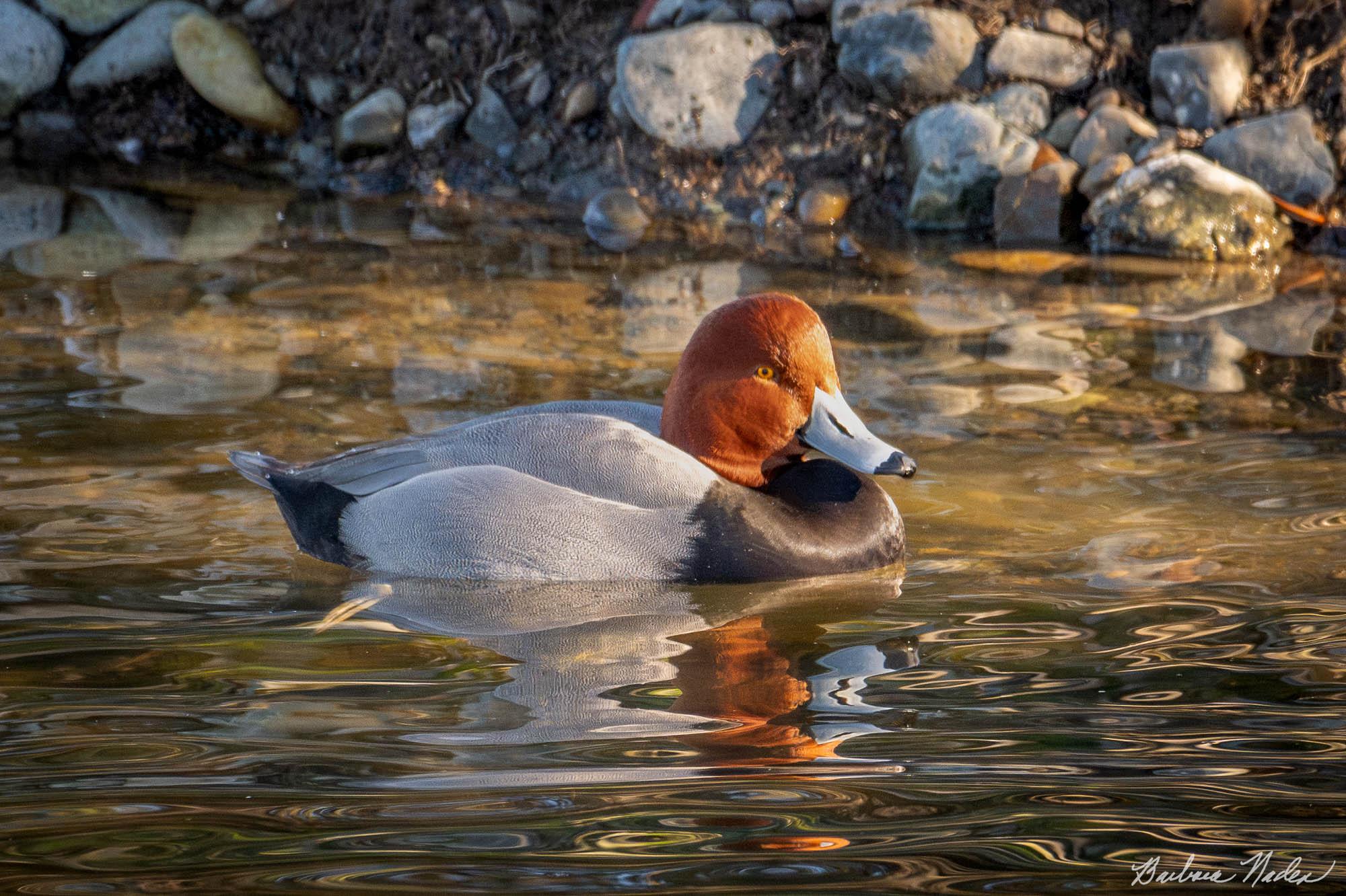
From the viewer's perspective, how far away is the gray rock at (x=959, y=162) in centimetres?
939

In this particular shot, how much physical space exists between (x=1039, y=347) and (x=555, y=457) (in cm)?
339

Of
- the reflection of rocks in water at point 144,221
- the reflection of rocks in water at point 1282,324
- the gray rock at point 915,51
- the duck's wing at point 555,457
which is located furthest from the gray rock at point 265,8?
the duck's wing at point 555,457

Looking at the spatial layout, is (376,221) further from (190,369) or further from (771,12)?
(190,369)

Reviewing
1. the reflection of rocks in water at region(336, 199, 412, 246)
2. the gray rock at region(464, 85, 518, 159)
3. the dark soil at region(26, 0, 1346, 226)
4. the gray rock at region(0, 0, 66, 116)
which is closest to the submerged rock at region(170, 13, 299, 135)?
the dark soil at region(26, 0, 1346, 226)

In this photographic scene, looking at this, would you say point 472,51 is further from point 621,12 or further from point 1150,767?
point 1150,767

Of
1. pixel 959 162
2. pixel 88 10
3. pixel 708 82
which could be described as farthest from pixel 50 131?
pixel 959 162

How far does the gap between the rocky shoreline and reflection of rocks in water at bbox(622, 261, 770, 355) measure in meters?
1.04

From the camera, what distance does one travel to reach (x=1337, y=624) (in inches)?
152

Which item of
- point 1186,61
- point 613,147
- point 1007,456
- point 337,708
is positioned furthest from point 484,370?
point 1186,61

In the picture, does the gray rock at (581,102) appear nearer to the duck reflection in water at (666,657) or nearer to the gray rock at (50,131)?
the gray rock at (50,131)

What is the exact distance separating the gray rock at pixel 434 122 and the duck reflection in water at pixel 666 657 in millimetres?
7383

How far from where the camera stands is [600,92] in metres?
11.0

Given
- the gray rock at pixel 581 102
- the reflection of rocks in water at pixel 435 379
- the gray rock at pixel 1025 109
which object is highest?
the gray rock at pixel 581 102

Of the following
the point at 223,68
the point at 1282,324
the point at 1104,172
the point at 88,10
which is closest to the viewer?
the point at 1282,324
